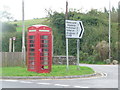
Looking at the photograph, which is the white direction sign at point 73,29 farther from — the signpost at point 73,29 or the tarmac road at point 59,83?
the tarmac road at point 59,83

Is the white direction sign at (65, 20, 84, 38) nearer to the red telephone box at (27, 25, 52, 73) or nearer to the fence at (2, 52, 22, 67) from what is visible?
the red telephone box at (27, 25, 52, 73)

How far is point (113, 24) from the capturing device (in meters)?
44.8

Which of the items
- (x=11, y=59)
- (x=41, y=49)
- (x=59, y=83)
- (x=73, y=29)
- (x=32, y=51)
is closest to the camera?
(x=59, y=83)

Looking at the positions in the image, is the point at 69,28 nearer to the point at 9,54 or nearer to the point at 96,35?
the point at 9,54

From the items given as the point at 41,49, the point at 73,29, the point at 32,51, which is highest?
the point at 73,29

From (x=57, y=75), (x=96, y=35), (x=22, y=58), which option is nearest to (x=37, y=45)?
(x=57, y=75)

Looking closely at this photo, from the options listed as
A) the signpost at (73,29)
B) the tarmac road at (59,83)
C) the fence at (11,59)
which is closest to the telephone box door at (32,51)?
the signpost at (73,29)

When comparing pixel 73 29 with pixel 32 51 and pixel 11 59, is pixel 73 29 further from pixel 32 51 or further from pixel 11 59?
pixel 11 59

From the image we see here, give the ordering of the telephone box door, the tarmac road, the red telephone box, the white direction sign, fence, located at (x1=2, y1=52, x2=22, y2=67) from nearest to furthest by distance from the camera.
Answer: the tarmac road → the red telephone box → the telephone box door → the white direction sign → fence, located at (x1=2, y1=52, x2=22, y2=67)

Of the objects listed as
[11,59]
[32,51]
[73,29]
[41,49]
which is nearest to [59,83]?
[41,49]

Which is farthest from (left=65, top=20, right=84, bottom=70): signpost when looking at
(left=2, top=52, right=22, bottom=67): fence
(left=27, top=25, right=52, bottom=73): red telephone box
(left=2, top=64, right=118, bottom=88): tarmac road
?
(left=2, top=52, right=22, bottom=67): fence

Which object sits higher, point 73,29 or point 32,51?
point 73,29

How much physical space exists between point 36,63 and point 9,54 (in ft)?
23.9

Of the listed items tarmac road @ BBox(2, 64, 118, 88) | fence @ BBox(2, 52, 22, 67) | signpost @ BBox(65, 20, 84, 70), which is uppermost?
signpost @ BBox(65, 20, 84, 70)
